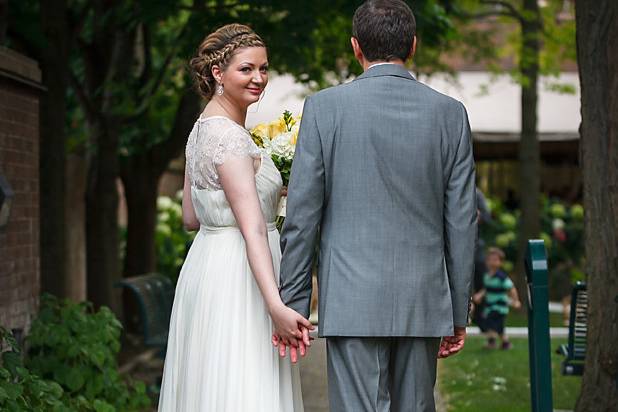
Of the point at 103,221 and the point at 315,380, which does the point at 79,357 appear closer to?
the point at 315,380

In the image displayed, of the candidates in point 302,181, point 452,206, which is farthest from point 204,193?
point 452,206

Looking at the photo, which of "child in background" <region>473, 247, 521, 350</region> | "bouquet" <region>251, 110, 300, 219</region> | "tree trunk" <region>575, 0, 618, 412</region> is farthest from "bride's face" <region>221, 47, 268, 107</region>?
"child in background" <region>473, 247, 521, 350</region>

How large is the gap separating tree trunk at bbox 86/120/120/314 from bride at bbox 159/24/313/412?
24.6ft

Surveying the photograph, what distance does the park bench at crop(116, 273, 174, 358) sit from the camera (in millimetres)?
9453

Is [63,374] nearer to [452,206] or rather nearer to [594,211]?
[594,211]

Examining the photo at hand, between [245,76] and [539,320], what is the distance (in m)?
2.12

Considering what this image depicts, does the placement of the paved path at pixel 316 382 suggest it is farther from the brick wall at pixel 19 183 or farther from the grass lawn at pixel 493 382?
the brick wall at pixel 19 183

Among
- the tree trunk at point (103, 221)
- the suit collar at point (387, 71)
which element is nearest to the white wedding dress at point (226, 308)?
the suit collar at point (387, 71)

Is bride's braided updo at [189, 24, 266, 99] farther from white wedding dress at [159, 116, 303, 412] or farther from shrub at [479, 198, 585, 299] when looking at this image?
shrub at [479, 198, 585, 299]

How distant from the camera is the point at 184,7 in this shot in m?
10.6

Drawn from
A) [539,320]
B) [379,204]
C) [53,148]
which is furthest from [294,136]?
[53,148]

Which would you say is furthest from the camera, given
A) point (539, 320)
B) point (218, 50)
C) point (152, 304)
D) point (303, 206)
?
point (152, 304)

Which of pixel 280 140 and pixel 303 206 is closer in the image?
pixel 303 206

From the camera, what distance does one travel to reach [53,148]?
33.8ft
